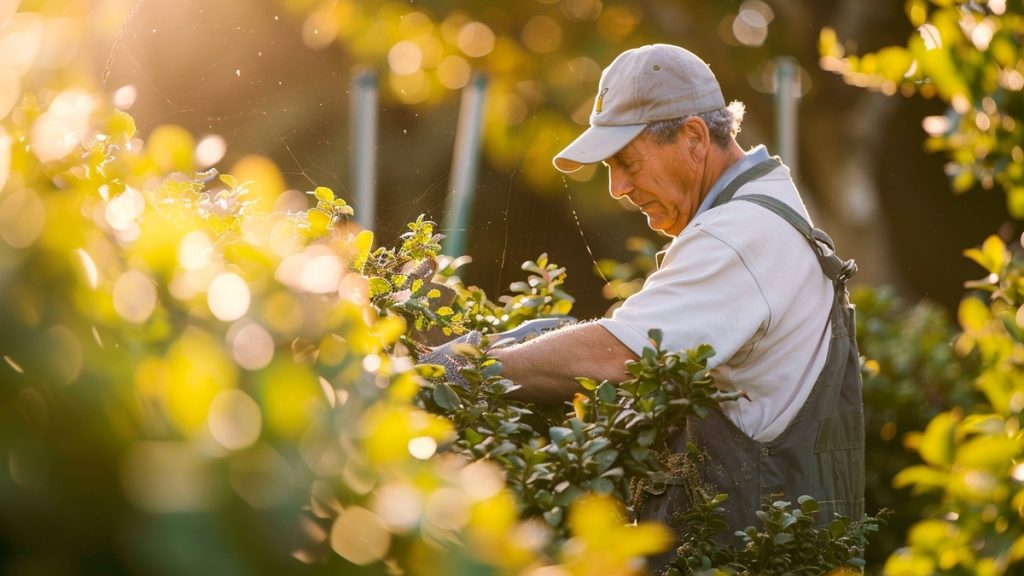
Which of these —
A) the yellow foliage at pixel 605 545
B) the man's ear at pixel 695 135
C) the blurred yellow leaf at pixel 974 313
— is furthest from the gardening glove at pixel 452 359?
the yellow foliage at pixel 605 545

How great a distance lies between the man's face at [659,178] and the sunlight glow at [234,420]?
2.78 metres

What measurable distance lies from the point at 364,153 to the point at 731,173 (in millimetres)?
1024

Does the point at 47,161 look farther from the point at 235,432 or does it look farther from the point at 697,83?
the point at 697,83

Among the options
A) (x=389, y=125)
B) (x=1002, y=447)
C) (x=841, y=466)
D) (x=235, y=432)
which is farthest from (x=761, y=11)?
(x=235, y=432)

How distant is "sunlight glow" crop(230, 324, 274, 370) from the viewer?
1031 millimetres

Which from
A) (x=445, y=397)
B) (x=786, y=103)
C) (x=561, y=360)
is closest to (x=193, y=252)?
(x=445, y=397)

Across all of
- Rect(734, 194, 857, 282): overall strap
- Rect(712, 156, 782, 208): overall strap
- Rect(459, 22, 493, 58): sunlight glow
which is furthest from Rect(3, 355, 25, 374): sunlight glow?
Rect(459, 22, 493, 58): sunlight glow

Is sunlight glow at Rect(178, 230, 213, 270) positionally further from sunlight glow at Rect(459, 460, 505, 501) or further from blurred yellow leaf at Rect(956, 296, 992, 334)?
blurred yellow leaf at Rect(956, 296, 992, 334)

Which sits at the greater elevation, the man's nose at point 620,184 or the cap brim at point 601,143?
the cap brim at point 601,143

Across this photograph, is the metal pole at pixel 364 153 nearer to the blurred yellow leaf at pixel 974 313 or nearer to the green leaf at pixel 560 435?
the green leaf at pixel 560 435

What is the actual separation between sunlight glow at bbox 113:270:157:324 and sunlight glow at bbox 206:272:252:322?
0.17 ft

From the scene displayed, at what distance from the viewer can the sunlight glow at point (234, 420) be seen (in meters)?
→ 0.92

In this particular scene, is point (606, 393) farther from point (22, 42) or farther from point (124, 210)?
point (22, 42)

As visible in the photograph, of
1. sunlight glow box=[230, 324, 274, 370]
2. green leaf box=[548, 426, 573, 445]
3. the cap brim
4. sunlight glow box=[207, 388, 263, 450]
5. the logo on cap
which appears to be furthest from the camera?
the logo on cap
